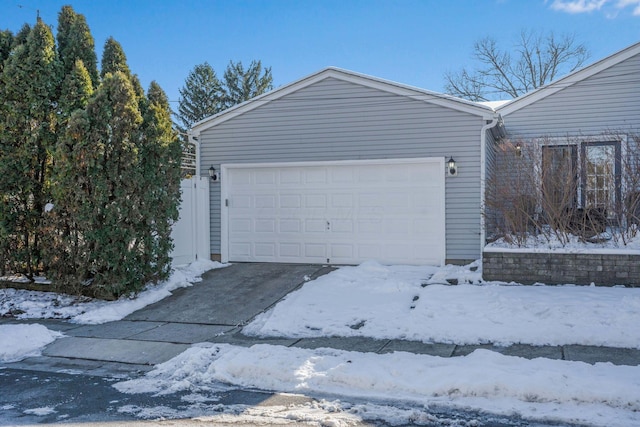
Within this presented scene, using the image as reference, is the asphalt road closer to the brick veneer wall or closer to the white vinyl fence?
the brick veneer wall

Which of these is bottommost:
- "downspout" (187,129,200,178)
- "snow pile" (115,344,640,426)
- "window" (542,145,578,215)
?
"snow pile" (115,344,640,426)

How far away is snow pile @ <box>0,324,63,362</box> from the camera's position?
20.7 feet

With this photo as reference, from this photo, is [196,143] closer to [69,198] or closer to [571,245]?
[69,198]

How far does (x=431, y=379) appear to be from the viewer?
4.86m

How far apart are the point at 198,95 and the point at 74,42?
25.4 metres

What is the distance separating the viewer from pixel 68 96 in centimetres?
892

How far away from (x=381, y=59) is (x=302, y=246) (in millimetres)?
12856

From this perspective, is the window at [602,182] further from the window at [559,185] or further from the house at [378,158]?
the window at [559,185]

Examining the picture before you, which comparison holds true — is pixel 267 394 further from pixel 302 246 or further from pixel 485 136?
pixel 485 136

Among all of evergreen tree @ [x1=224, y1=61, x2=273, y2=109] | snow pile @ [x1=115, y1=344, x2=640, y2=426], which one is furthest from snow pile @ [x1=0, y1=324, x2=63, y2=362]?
evergreen tree @ [x1=224, y1=61, x2=273, y2=109]

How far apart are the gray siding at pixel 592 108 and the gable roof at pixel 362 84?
10.4ft

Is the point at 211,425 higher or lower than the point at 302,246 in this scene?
lower

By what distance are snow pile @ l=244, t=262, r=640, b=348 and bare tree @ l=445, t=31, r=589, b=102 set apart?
2187cm

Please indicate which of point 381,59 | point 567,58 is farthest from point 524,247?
point 567,58
